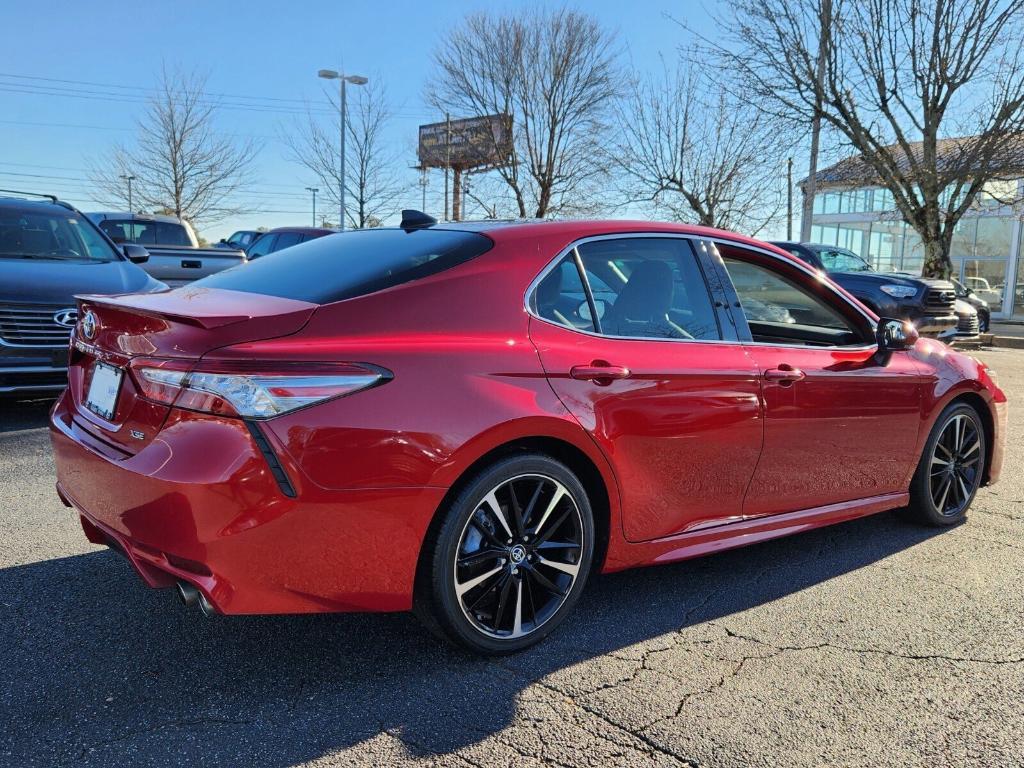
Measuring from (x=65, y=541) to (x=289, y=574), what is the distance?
1.95m

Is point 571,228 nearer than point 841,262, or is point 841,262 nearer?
point 571,228

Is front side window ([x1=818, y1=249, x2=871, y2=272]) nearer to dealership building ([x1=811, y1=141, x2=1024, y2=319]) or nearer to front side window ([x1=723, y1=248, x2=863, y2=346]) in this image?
dealership building ([x1=811, y1=141, x2=1024, y2=319])

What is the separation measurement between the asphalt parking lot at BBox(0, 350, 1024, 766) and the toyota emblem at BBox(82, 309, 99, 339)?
1010 mm

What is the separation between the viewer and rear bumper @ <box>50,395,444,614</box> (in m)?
2.29

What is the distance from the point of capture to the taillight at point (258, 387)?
2.31 metres

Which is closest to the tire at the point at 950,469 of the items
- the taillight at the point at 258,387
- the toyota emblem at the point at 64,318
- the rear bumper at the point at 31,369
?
the taillight at the point at 258,387

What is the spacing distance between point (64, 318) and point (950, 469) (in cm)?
589

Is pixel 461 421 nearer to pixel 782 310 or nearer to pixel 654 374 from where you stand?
pixel 654 374

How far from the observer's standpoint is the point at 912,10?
60.1 ft

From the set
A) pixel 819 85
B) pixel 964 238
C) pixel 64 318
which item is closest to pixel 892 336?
pixel 64 318

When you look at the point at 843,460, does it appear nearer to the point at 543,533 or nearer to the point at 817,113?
the point at 543,533

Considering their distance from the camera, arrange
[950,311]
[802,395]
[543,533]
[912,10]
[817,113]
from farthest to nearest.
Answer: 1. [817,113]
2. [912,10]
3. [950,311]
4. [802,395]
5. [543,533]

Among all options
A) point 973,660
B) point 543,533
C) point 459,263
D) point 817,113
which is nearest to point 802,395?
point 973,660

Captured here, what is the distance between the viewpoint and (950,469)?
14.3 feet
